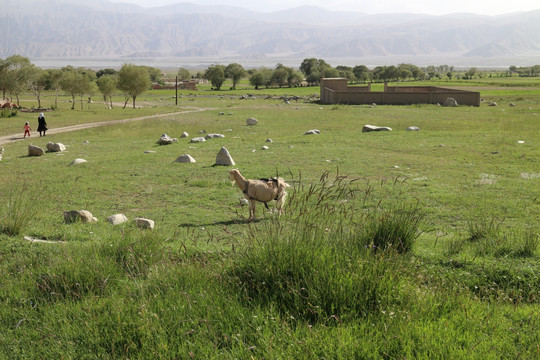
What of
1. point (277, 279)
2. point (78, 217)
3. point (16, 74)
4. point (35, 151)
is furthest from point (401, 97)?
point (16, 74)

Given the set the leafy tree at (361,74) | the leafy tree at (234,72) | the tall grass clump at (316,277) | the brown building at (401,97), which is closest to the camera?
the tall grass clump at (316,277)

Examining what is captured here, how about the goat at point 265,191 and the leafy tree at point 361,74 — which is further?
the leafy tree at point 361,74

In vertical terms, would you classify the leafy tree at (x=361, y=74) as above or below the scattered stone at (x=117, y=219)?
above

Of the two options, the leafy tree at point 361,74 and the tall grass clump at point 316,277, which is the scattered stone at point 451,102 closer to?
the tall grass clump at point 316,277

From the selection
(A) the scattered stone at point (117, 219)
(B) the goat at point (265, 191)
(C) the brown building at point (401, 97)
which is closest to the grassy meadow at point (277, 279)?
(A) the scattered stone at point (117, 219)

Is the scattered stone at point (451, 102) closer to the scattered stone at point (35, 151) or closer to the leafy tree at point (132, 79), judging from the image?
the scattered stone at point (35, 151)

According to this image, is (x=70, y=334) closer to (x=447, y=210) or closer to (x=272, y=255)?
(x=272, y=255)

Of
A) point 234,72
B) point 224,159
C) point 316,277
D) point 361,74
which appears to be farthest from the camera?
point 361,74

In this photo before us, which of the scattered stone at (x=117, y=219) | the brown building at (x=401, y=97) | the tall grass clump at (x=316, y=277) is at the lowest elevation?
the scattered stone at (x=117, y=219)

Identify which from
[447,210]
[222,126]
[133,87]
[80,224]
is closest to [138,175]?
[80,224]

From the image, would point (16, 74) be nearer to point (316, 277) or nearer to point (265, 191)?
point (265, 191)

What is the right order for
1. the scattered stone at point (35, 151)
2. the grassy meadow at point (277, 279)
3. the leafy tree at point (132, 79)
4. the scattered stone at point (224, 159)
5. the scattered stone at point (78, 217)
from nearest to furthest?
the grassy meadow at point (277, 279) → the scattered stone at point (78, 217) → the scattered stone at point (224, 159) → the scattered stone at point (35, 151) → the leafy tree at point (132, 79)

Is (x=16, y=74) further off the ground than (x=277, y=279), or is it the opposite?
(x=16, y=74)

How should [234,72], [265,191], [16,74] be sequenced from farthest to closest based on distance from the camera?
1. [234,72]
2. [16,74]
3. [265,191]
